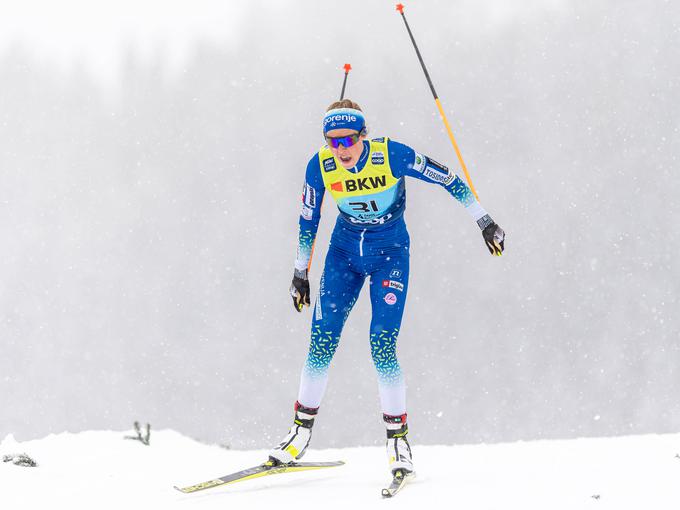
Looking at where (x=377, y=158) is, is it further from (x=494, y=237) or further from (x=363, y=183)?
(x=494, y=237)

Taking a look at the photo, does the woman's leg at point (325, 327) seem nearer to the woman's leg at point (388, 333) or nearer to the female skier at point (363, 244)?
the female skier at point (363, 244)

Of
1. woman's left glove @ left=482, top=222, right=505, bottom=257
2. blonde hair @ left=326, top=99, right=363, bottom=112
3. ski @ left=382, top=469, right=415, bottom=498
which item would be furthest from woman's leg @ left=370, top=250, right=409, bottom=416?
blonde hair @ left=326, top=99, right=363, bottom=112

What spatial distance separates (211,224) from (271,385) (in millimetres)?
68159

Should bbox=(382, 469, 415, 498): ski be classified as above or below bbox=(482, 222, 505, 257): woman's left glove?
below

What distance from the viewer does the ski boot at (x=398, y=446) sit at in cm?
533

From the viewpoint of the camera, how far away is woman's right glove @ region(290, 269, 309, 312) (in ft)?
20.1

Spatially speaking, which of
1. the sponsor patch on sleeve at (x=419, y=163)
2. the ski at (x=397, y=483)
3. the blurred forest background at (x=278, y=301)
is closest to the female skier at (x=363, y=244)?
the sponsor patch on sleeve at (x=419, y=163)

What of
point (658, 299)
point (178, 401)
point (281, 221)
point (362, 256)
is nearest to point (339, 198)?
point (362, 256)

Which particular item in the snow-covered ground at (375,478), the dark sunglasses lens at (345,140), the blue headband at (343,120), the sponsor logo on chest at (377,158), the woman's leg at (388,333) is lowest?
the snow-covered ground at (375,478)

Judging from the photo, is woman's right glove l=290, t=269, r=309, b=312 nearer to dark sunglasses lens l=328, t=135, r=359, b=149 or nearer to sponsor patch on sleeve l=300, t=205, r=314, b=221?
sponsor patch on sleeve l=300, t=205, r=314, b=221

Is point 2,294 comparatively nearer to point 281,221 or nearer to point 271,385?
point 271,385

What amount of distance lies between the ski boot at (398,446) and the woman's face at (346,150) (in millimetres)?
2058

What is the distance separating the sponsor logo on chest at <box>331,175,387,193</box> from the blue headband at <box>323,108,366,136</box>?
0.39m

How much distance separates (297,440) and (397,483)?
107 centimetres
